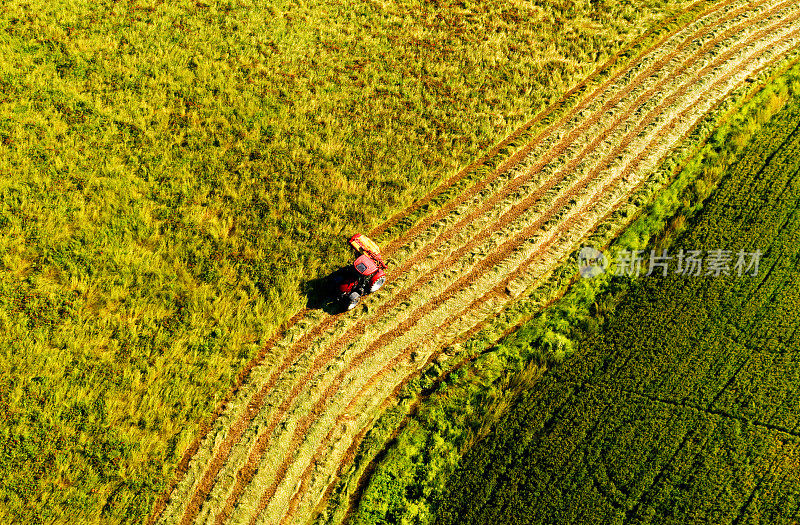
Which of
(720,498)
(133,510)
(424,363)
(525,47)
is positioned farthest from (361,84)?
(720,498)

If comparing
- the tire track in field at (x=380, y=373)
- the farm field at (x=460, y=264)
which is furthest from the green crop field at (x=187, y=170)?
the tire track in field at (x=380, y=373)

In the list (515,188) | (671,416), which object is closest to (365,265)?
(515,188)

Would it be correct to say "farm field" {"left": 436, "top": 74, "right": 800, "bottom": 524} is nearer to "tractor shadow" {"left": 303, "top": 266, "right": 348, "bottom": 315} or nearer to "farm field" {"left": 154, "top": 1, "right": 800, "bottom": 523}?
"farm field" {"left": 154, "top": 1, "right": 800, "bottom": 523}

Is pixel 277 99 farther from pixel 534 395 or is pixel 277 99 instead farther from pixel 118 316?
pixel 534 395

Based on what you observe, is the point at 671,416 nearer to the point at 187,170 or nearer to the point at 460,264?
the point at 460,264

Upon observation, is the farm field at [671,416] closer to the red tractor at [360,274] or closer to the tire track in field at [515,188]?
the tire track in field at [515,188]
